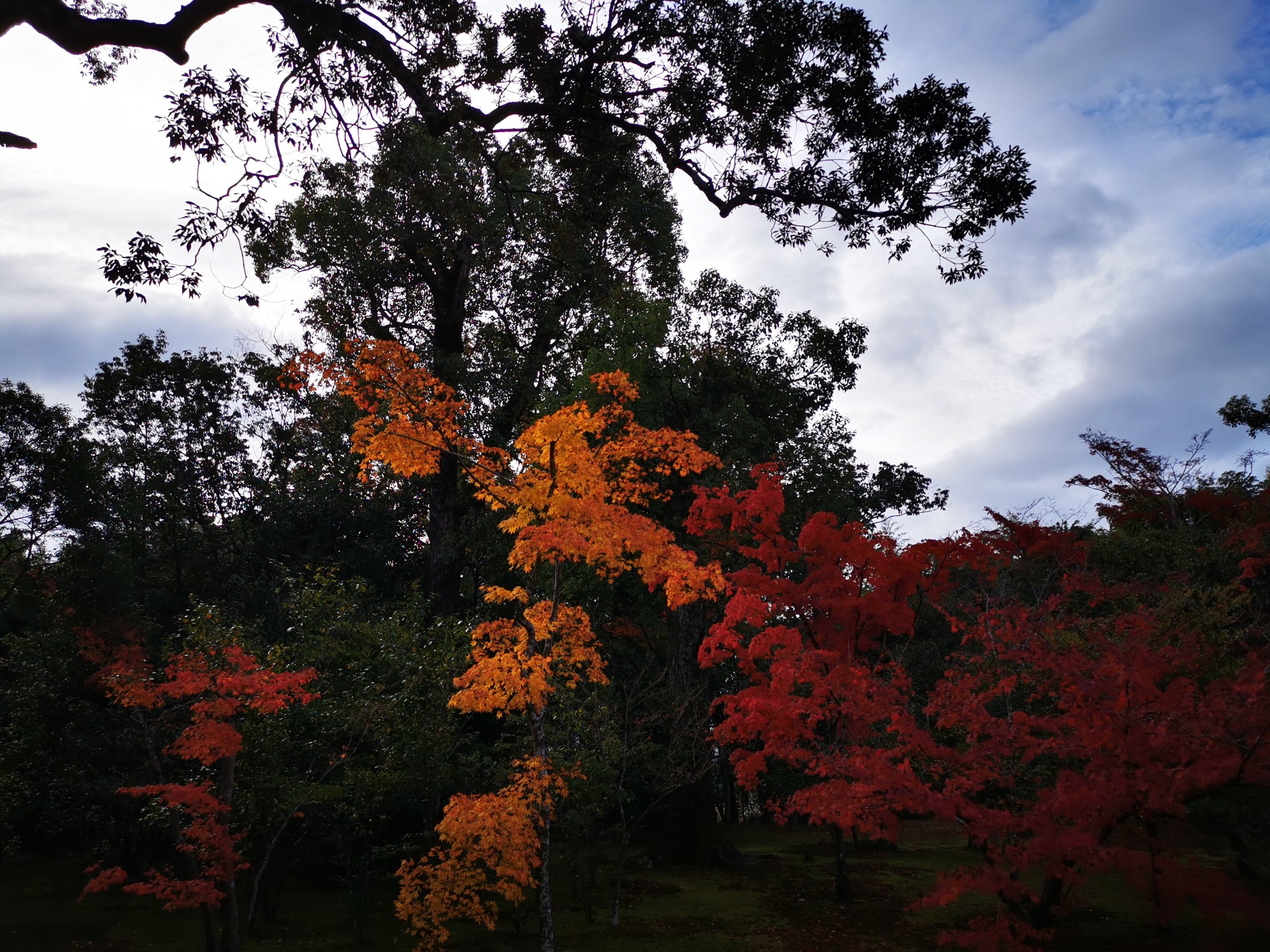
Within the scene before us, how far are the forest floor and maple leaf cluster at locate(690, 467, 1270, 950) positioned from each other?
0.97 m

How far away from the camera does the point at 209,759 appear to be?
976 cm

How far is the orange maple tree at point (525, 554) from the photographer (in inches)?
367

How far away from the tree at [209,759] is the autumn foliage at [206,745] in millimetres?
11

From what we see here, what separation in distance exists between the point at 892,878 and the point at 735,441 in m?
9.29

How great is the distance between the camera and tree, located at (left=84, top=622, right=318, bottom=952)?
31.0ft

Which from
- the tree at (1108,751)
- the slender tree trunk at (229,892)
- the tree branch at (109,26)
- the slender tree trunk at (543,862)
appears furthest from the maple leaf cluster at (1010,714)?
the tree branch at (109,26)

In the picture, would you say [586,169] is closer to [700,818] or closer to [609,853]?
[700,818]

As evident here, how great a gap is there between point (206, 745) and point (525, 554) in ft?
15.1

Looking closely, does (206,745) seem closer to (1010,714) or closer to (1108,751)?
(1108,751)

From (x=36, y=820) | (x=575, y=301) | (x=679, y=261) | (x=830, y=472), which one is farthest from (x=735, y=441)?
(x=36, y=820)

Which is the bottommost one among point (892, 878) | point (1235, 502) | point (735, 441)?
point (892, 878)

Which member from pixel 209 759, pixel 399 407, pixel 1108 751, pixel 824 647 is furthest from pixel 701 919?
pixel 399 407

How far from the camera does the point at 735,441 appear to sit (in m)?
16.4

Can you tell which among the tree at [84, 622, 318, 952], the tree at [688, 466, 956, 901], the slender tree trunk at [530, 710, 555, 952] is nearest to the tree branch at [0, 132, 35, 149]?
the tree at [84, 622, 318, 952]
